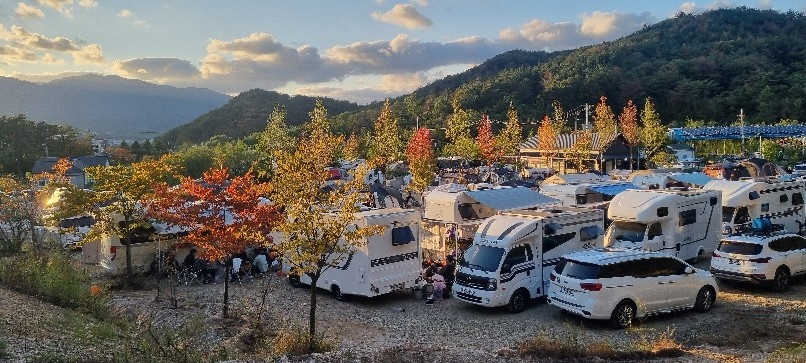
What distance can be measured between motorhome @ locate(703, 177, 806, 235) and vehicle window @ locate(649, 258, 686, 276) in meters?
8.48

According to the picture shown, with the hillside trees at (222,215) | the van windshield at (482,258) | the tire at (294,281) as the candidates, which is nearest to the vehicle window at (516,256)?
the van windshield at (482,258)

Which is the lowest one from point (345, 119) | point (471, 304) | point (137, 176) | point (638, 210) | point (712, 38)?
point (471, 304)

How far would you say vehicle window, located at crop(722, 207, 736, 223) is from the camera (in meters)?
19.3

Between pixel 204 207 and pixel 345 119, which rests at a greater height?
pixel 345 119

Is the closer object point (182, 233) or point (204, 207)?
point (204, 207)

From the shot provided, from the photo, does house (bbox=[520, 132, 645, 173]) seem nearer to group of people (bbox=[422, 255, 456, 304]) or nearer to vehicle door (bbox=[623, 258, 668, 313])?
group of people (bbox=[422, 255, 456, 304])

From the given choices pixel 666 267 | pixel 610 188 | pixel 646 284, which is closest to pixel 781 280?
pixel 666 267

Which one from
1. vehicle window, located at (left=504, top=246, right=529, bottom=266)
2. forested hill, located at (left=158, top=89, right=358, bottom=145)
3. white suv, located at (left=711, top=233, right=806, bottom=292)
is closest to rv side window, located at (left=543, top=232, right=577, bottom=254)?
vehicle window, located at (left=504, top=246, right=529, bottom=266)

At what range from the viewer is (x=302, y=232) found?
33.7 feet

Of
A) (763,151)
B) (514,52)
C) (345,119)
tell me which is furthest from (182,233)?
(514,52)

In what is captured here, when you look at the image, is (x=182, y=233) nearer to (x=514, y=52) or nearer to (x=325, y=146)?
(x=325, y=146)

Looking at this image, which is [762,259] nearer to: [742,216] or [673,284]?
[673,284]

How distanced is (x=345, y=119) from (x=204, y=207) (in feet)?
304

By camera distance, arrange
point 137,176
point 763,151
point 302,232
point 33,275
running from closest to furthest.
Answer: point 302,232 < point 33,275 < point 137,176 < point 763,151
